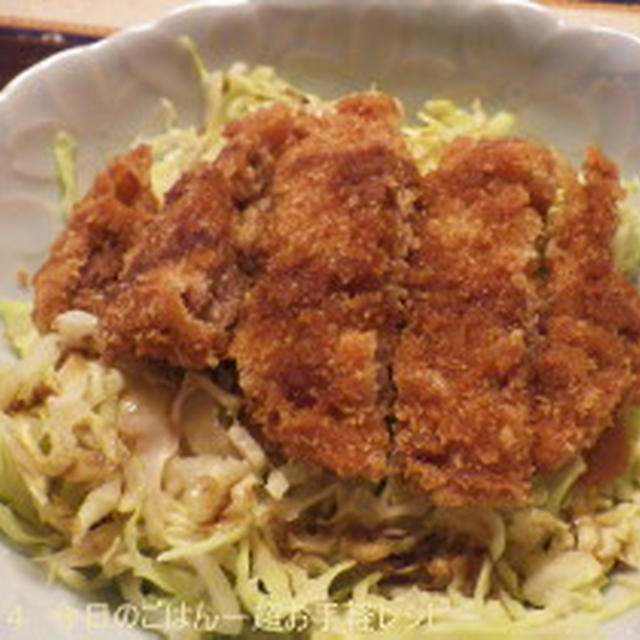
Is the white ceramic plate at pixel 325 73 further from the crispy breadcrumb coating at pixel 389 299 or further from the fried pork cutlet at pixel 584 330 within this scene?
the fried pork cutlet at pixel 584 330

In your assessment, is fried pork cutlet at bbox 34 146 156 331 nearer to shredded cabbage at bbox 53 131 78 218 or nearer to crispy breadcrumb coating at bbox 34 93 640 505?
crispy breadcrumb coating at bbox 34 93 640 505

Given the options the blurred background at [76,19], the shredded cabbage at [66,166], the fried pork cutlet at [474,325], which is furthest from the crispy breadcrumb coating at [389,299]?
the blurred background at [76,19]

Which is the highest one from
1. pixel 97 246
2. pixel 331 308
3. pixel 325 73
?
pixel 325 73

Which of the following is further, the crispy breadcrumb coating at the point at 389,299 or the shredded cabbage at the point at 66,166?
the shredded cabbage at the point at 66,166

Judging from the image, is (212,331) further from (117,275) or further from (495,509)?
(495,509)

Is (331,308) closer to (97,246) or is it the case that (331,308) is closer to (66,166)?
(97,246)

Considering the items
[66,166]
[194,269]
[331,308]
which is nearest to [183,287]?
[194,269]
